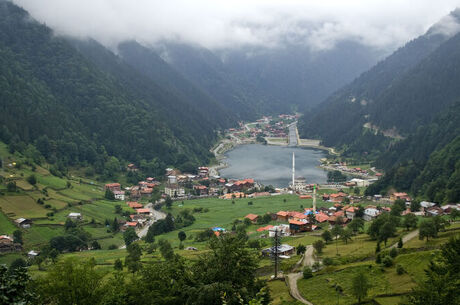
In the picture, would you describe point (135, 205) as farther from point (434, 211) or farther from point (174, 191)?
point (434, 211)

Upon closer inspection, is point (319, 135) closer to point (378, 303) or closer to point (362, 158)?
point (362, 158)

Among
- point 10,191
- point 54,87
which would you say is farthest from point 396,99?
point 10,191

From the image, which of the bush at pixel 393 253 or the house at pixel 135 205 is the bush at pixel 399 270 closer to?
the bush at pixel 393 253

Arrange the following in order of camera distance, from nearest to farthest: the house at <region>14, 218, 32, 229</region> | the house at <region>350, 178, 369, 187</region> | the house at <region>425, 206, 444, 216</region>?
the house at <region>425, 206, 444, 216</region>
the house at <region>14, 218, 32, 229</region>
the house at <region>350, 178, 369, 187</region>

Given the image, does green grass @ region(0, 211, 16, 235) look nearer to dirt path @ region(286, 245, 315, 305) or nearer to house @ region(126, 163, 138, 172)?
dirt path @ region(286, 245, 315, 305)

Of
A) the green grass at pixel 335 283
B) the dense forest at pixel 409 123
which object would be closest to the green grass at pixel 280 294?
the green grass at pixel 335 283

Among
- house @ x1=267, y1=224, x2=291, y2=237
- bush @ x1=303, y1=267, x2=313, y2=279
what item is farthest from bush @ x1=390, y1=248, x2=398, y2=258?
house @ x1=267, y1=224, x2=291, y2=237

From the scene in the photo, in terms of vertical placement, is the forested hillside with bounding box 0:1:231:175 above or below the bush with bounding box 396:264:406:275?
above
